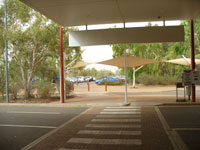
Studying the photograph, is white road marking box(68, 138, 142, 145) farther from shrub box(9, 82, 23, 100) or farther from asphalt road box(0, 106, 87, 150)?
shrub box(9, 82, 23, 100)

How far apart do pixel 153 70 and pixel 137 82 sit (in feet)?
12.6

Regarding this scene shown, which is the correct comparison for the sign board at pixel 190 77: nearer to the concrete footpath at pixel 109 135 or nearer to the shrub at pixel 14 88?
the concrete footpath at pixel 109 135

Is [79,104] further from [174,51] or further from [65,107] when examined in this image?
[174,51]

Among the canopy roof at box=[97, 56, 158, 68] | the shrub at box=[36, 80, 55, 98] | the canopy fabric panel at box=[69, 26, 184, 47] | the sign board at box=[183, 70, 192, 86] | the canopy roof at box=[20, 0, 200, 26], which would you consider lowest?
the shrub at box=[36, 80, 55, 98]

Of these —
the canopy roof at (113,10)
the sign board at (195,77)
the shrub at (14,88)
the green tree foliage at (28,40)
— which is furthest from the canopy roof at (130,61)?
the shrub at (14,88)

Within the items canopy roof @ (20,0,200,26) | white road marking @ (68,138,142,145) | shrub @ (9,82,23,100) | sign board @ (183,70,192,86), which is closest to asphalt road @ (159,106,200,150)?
white road marking @ (68,138,142,145)

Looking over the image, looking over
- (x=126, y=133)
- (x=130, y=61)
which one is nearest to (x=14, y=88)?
(x=130, y=61)

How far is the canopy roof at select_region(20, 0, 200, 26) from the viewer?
974cm

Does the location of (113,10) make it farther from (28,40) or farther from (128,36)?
(28,40)

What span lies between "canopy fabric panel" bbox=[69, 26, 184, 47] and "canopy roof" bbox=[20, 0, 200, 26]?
2.26 ft

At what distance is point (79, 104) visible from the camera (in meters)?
13.6

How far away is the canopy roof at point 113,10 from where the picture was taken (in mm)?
9742

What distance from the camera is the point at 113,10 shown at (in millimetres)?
11070

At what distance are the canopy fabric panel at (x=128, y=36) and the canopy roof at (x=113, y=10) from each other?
27.1 inches
